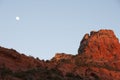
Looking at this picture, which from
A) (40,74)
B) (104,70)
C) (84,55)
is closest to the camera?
(40,74)

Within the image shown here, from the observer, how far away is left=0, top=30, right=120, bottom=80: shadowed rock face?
1549 inches

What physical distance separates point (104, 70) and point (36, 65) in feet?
77.4

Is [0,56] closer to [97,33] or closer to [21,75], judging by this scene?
[21,75]

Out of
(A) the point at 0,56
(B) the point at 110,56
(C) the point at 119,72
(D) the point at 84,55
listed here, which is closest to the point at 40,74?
(A) the point at 0,56

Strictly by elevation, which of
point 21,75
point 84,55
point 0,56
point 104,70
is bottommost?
point 21,75

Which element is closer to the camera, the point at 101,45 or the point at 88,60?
the point at 88,60

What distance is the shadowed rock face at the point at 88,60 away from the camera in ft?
129

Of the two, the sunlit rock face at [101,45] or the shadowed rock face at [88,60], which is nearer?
the shadowed rock face at [88,60]

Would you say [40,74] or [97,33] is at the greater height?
[97,33]

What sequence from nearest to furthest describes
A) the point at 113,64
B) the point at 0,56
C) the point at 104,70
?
the point at 0,56
the point at 104,70
the point at 113,64

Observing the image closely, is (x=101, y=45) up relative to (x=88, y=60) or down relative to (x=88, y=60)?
up

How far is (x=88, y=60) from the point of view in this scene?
72.9m

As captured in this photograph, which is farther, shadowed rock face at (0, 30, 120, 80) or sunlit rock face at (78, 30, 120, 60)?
sunlit rock face at (78, 30, 120, 60)

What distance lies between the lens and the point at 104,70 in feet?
204
